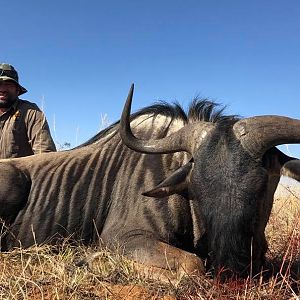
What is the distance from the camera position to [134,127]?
173 inches

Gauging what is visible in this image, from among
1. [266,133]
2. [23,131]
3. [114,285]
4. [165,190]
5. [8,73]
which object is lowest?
[114,285]

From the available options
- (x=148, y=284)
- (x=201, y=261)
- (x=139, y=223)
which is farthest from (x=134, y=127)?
(x=148, y=284)

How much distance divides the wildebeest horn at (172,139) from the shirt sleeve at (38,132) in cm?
273

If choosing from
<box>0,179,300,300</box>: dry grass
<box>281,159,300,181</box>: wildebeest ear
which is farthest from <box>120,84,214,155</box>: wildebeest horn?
<box>0,179,300,300</box>: dry grass

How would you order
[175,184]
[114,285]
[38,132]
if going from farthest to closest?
1. [38,132]
2. [175,184]
3. [114,285]

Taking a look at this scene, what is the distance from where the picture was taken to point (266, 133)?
10.2ft

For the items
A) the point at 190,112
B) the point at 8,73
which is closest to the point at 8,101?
the point at 8,73

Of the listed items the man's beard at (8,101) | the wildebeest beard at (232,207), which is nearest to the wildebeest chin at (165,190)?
the wildebeest beard at (232,207)

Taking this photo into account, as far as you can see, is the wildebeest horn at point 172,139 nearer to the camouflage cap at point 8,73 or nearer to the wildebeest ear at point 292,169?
the wildebeest ear at point 292,169

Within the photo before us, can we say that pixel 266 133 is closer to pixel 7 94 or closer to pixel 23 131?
pixel 23 131

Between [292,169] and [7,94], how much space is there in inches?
169

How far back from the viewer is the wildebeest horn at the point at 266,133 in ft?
10.1

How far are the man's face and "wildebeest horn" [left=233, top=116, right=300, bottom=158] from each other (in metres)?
3.97

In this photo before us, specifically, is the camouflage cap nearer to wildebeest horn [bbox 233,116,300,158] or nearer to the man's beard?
the man's beard
